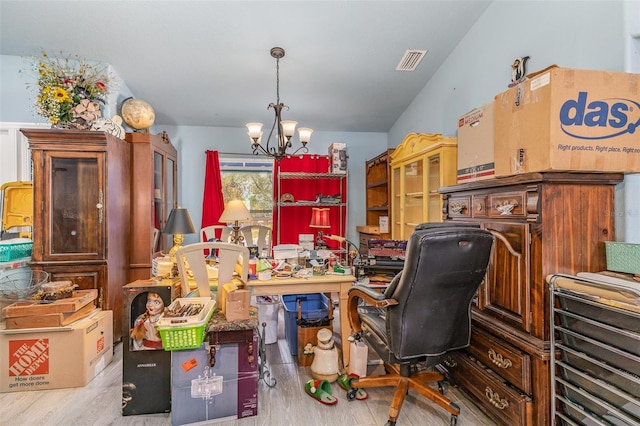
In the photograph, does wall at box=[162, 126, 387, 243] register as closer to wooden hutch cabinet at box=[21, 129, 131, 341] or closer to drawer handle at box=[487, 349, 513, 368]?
wooden hutch cabinet at box=[21, 129, 131, 341]

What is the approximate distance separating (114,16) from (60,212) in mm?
1658

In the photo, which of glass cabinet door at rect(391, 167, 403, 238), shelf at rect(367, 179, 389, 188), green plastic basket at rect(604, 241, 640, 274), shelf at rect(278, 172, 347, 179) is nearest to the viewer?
green plastic basket at rect(604, 241, 640, 274)

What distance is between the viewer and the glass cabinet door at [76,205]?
2551 mm

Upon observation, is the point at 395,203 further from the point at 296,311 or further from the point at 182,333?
the point at 182,333

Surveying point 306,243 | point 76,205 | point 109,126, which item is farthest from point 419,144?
point 76,205

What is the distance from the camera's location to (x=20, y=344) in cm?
204

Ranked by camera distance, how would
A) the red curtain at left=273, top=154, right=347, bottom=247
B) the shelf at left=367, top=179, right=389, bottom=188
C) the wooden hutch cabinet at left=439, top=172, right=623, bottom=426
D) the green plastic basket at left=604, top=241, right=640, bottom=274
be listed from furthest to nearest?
the red curtain at left=273, top=154, right=347, bottom=247
the shelf at left=367, top=179, right=389, bottom=188
the wooden hutch cabinet at left=439, top=172, right=623, bottom=426
the green plastic basket at left=604, top=241, right=640, bottom=274

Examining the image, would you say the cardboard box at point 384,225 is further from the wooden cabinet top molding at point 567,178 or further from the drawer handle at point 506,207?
the wooden cabinet top molding at point 567,178

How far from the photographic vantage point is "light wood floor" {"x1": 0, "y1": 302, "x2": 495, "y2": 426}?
173cm

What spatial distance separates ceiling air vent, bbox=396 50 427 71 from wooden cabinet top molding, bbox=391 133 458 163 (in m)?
0.67

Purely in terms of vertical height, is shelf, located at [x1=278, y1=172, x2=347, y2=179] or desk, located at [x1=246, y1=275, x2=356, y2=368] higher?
shelf, located at [x1=278, y1=172, x2=347, y2=179]

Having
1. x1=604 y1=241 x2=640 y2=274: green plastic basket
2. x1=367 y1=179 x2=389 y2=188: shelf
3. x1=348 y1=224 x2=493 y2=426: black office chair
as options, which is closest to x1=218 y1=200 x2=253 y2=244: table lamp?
x1=348 y1=224 x2=493 y2=426: black office chair

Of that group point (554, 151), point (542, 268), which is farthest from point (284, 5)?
point (542, 268)

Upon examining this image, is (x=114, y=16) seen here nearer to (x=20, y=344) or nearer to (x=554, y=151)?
(x=20, y=344)
